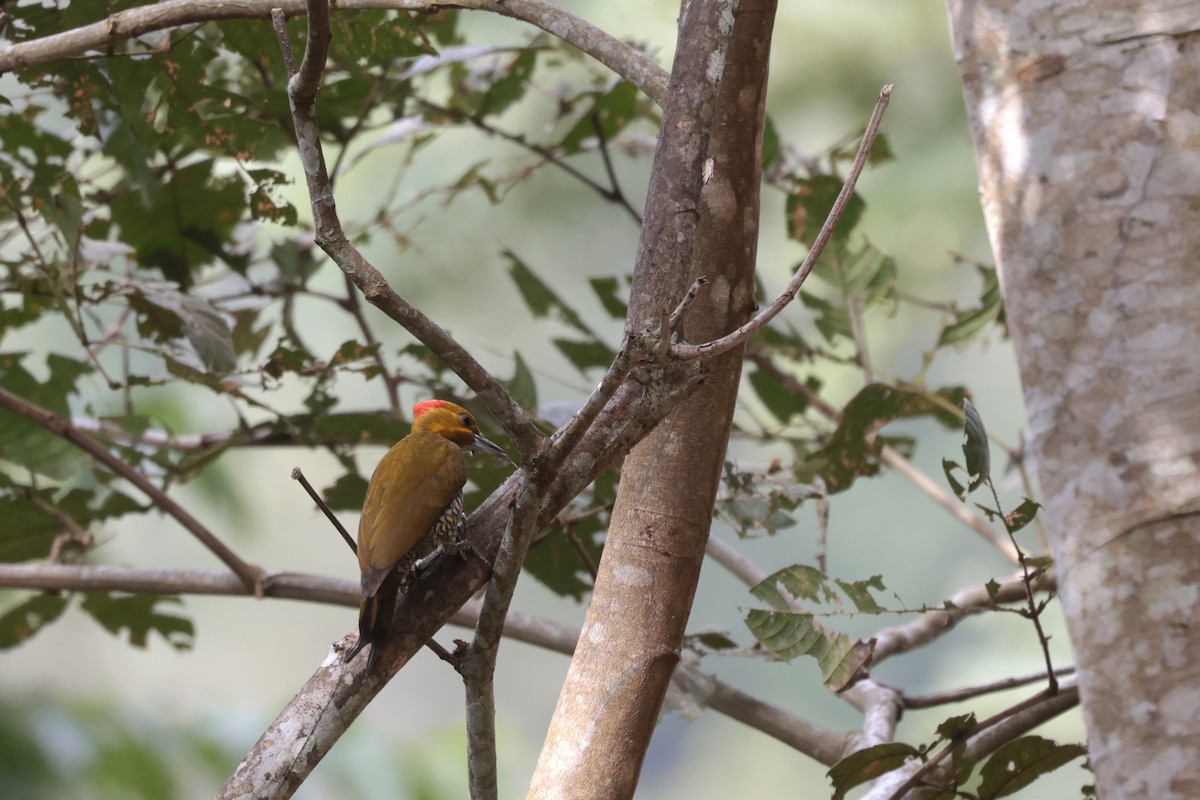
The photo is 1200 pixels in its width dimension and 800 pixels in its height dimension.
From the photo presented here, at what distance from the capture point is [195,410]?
4285 millimetres

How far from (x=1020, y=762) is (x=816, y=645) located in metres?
0.31

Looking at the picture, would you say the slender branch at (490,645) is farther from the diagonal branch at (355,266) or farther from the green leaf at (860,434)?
the green leaf at (860,434)

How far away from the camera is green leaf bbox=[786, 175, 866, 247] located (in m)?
2.46

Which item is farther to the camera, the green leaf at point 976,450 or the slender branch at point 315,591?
the slender branch at point 315,591

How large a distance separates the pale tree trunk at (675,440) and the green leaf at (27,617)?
1729 millimetres

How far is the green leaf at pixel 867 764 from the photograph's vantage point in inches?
63.1

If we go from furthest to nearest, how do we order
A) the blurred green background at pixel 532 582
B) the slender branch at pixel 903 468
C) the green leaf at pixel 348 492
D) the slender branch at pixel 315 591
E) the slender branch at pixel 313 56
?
the blurred green background at pixel 532 582
the slender branch at pixel 903 468
the green leaf at pixel 348 492
the slender branch at pixel 315 591
the slender branch at pixel 313 56

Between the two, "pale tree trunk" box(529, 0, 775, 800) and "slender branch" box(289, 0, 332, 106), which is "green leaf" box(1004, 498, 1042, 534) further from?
"slender branch" box(289, 0, 332, 106)

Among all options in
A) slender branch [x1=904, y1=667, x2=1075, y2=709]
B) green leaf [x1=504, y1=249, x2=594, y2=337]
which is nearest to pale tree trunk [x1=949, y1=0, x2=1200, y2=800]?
slender branch [x1=904, y1=667, x2=1075, y2=709]

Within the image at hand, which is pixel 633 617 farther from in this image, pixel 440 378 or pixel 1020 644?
pixel 1020 644

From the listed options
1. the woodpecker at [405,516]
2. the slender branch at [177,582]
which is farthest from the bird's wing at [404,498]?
the slender branch at [177,582]

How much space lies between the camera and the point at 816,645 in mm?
1710

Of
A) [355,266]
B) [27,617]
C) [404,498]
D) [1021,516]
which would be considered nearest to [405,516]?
[404,498]

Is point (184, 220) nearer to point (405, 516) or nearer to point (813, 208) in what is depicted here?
point (813, 208)
